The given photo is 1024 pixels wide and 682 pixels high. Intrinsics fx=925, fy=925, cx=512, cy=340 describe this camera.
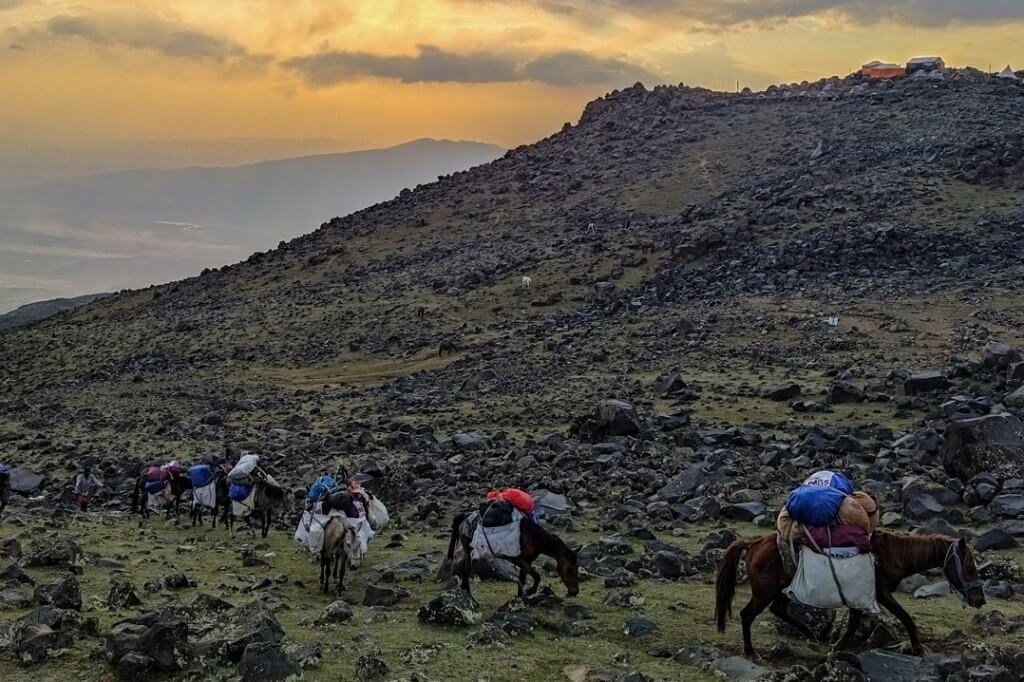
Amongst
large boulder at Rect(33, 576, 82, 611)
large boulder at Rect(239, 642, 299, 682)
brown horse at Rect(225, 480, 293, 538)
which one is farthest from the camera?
brown horse at Rect(225, 480, 293, 538)

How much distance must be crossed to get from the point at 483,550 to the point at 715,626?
9.16 ft

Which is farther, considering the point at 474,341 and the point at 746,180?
the point at 746,180

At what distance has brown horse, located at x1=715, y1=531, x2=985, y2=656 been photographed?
8305 mm

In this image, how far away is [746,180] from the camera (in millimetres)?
54719

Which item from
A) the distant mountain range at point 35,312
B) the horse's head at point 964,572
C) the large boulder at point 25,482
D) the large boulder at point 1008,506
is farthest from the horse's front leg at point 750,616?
the distant mountain range at point 35,312

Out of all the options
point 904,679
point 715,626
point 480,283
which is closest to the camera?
point 904,679

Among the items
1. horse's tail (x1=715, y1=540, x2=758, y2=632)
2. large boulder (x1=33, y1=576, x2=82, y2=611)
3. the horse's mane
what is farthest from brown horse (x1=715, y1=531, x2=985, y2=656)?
the horse's mane

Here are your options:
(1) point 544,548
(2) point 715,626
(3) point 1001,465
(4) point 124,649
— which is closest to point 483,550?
(1) point 544,548

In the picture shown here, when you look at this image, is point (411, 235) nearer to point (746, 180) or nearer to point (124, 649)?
point (746, 180)

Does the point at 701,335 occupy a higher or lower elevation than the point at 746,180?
lower

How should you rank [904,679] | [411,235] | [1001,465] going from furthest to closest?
[411,235] → [1001,465] → [904,679]

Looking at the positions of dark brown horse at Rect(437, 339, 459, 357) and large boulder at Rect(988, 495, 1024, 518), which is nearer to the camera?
large boulder at Rect(988, 495, 1024, 518)

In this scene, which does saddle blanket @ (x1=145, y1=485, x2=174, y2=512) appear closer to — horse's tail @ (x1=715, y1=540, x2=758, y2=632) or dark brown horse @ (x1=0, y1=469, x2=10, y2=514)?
dark brown horse @ (x1=0, y1=469, x2=10, y2=514)

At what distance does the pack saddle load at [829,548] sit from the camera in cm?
836
